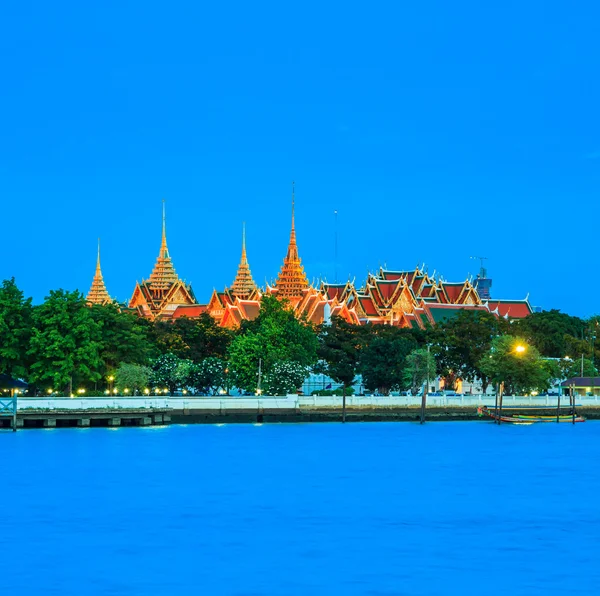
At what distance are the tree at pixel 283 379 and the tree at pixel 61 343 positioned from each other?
451 inches

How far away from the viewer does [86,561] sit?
1264 inches

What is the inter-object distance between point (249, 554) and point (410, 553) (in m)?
3.94

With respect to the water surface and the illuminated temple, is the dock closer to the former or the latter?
the water surface

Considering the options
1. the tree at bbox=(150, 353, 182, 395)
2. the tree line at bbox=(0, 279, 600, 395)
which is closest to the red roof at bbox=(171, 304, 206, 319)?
the tree line at bbox=(0, 279, 600, 395)

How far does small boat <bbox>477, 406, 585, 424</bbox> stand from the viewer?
268 feet

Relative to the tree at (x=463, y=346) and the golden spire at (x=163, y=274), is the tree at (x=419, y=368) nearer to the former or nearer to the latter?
the tree at (x=463, y=346)

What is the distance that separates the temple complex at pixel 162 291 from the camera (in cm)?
16862

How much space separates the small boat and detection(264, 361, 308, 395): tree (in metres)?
11.3

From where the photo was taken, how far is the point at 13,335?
240ft

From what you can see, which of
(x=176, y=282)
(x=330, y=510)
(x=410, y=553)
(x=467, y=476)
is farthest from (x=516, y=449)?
(x=176, y=282)

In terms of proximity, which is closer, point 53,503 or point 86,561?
point 86,561

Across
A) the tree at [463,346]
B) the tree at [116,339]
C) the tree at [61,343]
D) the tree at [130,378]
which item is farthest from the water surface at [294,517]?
the tree at [463,346]

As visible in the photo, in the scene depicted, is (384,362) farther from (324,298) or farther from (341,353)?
(324,298)

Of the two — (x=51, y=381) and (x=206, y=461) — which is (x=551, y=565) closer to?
(x=206, y=461)
